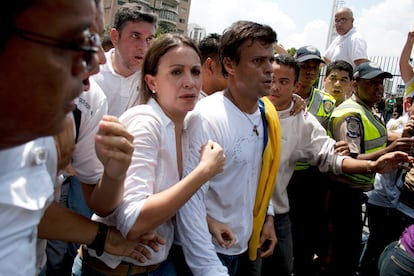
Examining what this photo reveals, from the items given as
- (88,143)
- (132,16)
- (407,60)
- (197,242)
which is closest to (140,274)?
(197,242)

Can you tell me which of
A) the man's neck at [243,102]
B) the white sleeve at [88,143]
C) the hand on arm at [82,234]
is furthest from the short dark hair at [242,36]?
the hand on arm at [82,234]

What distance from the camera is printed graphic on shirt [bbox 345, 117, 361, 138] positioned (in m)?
3.20

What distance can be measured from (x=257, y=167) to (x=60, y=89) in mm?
1685

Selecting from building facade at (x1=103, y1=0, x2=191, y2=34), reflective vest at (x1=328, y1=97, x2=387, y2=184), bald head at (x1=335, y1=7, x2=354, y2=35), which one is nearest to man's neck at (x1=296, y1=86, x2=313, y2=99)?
reflective vest at (x1=328, y1=97, x2=387, y2=184)

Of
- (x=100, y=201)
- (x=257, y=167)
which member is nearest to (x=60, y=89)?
(x=100, y=201)

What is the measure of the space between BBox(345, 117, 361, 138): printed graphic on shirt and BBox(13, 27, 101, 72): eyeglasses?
108 inches

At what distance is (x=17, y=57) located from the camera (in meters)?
0.74

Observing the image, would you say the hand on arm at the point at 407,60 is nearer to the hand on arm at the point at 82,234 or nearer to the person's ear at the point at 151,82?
the person's ear at the point at 151,82

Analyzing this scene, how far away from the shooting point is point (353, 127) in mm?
3205

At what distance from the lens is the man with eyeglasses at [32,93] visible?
2.41ft

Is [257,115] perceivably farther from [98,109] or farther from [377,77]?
[377,77]

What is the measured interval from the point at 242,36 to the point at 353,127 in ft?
4.56

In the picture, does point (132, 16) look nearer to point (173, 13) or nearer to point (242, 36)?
point (242, 36)

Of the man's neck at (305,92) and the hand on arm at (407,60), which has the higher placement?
the hand on arm at (407,60)
